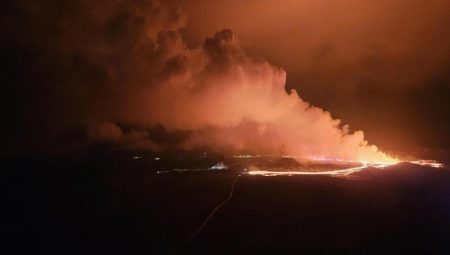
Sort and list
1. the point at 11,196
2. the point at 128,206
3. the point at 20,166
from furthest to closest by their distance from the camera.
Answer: the point at 20,166 → the point at 11,196 → the point at 128,206

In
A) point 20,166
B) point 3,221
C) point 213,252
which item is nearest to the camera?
point 213,252

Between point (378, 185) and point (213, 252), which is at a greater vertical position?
point (378, 185)

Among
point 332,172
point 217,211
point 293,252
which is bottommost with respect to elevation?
point 293,252

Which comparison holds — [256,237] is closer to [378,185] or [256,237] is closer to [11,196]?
[378,185]

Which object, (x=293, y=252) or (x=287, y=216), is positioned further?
(x=287, y=216)

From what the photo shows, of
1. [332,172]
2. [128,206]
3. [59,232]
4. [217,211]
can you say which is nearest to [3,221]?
→ [59,232]

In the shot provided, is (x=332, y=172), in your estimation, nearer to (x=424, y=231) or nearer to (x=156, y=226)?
(x=424, y=231)
